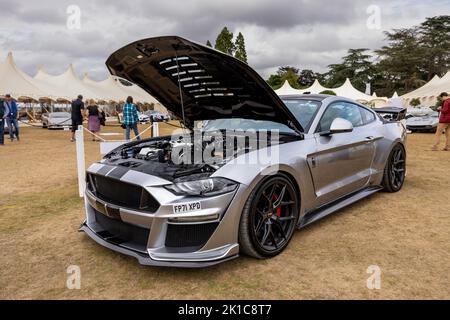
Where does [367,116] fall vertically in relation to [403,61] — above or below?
below

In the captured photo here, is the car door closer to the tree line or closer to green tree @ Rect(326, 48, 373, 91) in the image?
the tree line

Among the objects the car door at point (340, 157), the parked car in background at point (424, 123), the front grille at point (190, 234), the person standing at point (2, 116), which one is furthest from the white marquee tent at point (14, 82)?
the front grille at point (190, 234)

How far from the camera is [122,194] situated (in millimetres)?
2879

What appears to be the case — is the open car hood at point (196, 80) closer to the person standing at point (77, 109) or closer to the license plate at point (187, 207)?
the license plate at point (187, 207)

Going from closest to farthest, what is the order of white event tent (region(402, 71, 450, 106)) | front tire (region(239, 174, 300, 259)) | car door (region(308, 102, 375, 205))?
front tire (region(239, 174, 300, 259))
car door (region(308, 102, 375, 205))
white event tent (region(402, 71, 450, 106))

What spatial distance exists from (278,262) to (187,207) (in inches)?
39.3

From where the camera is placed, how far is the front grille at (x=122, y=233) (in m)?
2.75

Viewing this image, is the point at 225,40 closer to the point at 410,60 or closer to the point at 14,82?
the point at 14,82

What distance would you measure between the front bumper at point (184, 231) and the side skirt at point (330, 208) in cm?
100

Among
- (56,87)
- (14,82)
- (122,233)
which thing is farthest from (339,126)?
(56,87)

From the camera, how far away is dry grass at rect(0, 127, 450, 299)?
2.54 m

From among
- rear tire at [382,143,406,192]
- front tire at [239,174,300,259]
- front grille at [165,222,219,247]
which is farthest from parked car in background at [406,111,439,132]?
front grille at [165,222,219,247]

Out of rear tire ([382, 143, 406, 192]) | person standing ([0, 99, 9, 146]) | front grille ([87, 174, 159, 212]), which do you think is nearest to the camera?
front grille ([87, 174, 159, 212])

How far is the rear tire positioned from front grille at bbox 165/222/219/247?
10.9 ft
